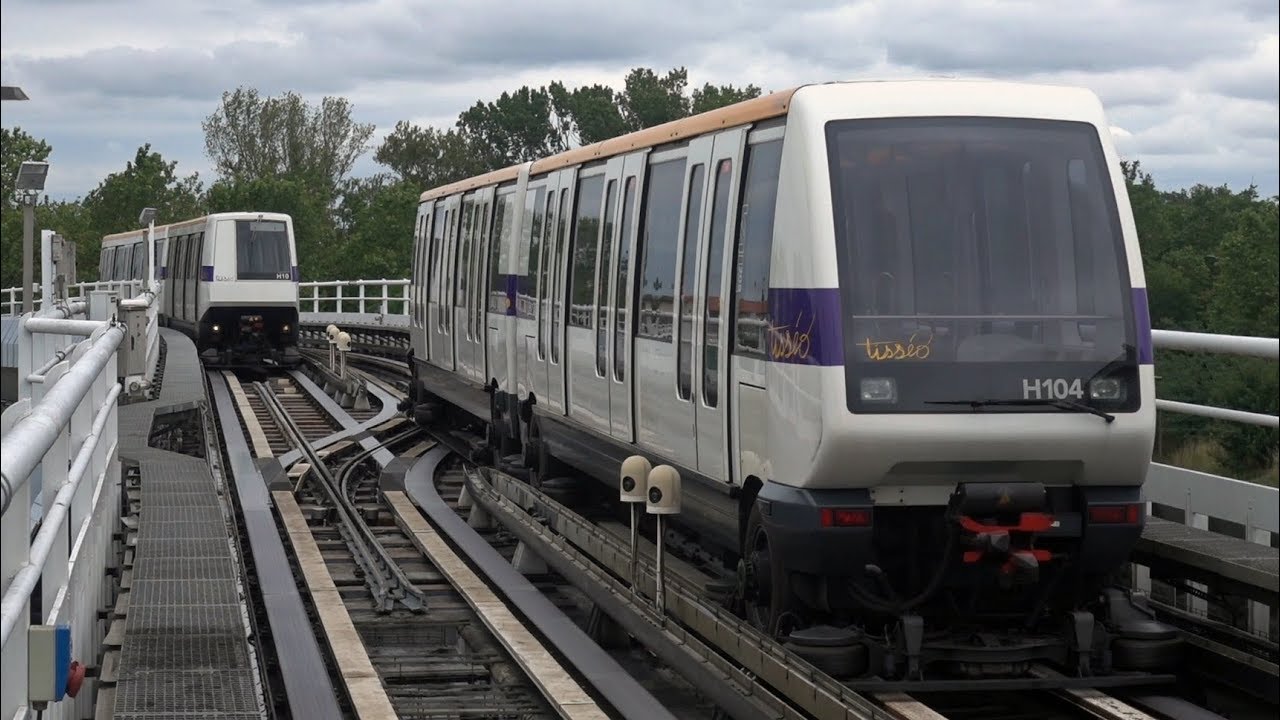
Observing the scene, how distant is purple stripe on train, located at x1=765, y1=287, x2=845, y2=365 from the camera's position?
315 inches

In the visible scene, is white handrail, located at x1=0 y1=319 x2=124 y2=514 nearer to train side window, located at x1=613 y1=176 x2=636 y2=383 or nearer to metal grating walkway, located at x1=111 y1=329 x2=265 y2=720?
metal grating walkway, located at x1=111 y1=329 x2=265 y2=720

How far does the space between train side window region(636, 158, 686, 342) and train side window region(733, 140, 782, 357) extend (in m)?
1.28

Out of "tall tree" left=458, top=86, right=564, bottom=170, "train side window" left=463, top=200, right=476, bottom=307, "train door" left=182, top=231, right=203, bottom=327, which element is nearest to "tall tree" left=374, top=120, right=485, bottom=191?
"tall tree" left=458, top=86, right=564, bottom=170

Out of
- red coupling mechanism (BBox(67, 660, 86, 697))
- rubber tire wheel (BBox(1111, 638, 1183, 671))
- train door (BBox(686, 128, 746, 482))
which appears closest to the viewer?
red coupling mechanism (BBox(67, 660, 86, 697))

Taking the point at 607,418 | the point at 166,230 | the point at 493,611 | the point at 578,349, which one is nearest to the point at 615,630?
the point at 493,611

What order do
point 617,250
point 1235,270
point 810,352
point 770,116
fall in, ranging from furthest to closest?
1. point 1235,270
2. point 617,250
3. point 770,116
4. point 810,352

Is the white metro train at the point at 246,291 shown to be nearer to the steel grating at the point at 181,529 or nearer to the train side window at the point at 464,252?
the train side window at the point at 464,252

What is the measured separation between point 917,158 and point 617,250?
4.02m

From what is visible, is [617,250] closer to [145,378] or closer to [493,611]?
[493,611]

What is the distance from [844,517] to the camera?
8148mm

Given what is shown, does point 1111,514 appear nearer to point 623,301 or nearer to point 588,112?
point 623,301

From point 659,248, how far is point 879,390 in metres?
3.32

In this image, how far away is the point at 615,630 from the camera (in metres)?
10.7

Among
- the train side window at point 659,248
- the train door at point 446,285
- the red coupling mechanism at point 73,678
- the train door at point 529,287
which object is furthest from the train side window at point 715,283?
the train door at point 446,285
